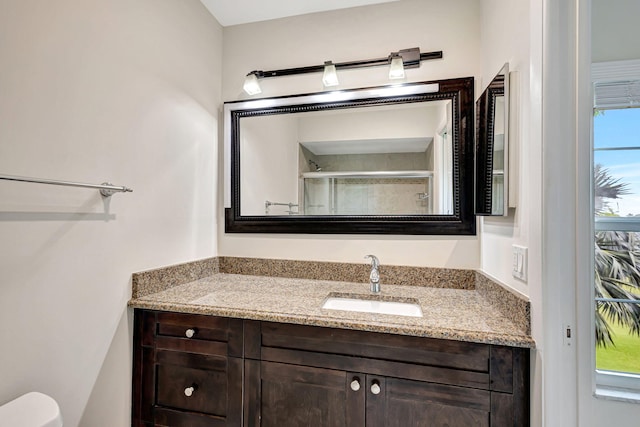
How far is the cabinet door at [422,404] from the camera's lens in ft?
3.30

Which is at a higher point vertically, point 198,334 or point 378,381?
point 198,334

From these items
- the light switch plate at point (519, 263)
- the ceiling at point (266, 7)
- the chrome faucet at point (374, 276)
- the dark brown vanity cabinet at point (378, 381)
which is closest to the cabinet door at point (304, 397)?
the dark brown vanity cabinet at point (378, 381)

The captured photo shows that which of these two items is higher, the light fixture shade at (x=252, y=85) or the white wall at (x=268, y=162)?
the light fixture shade at (x=252, y=85)

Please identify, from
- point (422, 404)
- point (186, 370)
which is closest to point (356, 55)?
point (422, 404)

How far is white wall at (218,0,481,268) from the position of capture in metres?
1.60

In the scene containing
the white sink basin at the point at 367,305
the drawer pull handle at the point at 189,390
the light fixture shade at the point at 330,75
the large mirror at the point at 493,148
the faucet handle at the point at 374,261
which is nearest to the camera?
the large mirror at the point at 493,148

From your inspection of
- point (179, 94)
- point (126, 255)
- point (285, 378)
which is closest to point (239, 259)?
point (126, 255)

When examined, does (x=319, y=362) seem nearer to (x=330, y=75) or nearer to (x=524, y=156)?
(x=524, y=156)

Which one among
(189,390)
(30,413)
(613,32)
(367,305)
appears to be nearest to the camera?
(30,413)

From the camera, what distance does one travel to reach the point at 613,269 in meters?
0.92

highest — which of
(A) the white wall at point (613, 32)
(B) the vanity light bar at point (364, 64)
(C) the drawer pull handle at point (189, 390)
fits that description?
(B) the vanity light bar at point (364, 64)

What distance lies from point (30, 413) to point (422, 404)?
1.24 metres

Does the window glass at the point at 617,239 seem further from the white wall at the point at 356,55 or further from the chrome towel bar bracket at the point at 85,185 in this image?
the chrome towel bar bracket at the point at 85,185

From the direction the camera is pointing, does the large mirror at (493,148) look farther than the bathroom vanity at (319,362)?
Yes
